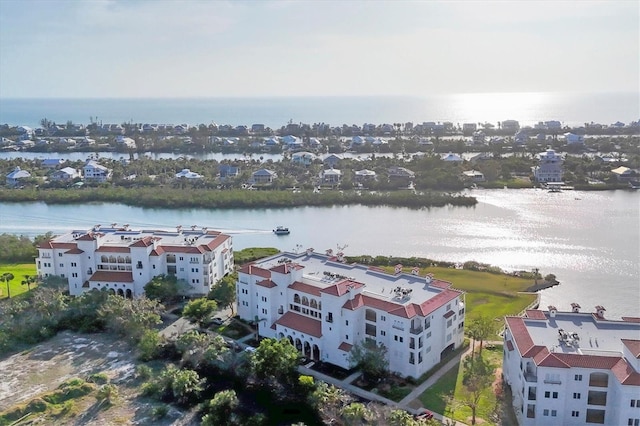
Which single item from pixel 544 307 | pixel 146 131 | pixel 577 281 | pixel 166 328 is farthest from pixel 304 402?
pixel 146 131

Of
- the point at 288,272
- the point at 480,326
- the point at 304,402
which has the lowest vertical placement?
the point at 304,402

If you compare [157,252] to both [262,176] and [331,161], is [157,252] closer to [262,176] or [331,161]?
[262,176]

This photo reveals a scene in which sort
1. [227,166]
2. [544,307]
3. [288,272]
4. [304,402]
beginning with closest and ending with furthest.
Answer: [304,402] → [288,272] → [544,307] → [227,166]

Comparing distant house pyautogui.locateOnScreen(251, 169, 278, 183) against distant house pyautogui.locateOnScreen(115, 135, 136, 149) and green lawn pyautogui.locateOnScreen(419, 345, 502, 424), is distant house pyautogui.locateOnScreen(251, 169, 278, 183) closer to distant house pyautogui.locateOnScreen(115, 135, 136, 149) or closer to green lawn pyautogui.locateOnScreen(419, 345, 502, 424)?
distant house pyautogui.locateOnScreen(115, 135, 136, 149)

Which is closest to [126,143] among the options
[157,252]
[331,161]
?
[331,161]

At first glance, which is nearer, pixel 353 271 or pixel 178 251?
pixel 353 271

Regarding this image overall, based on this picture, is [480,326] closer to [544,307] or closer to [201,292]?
[544,307]

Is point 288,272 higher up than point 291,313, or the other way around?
point 288,272

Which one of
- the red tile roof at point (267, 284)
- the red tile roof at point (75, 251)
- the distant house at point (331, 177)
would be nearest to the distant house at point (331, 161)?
the distant house at point (331, 177)
